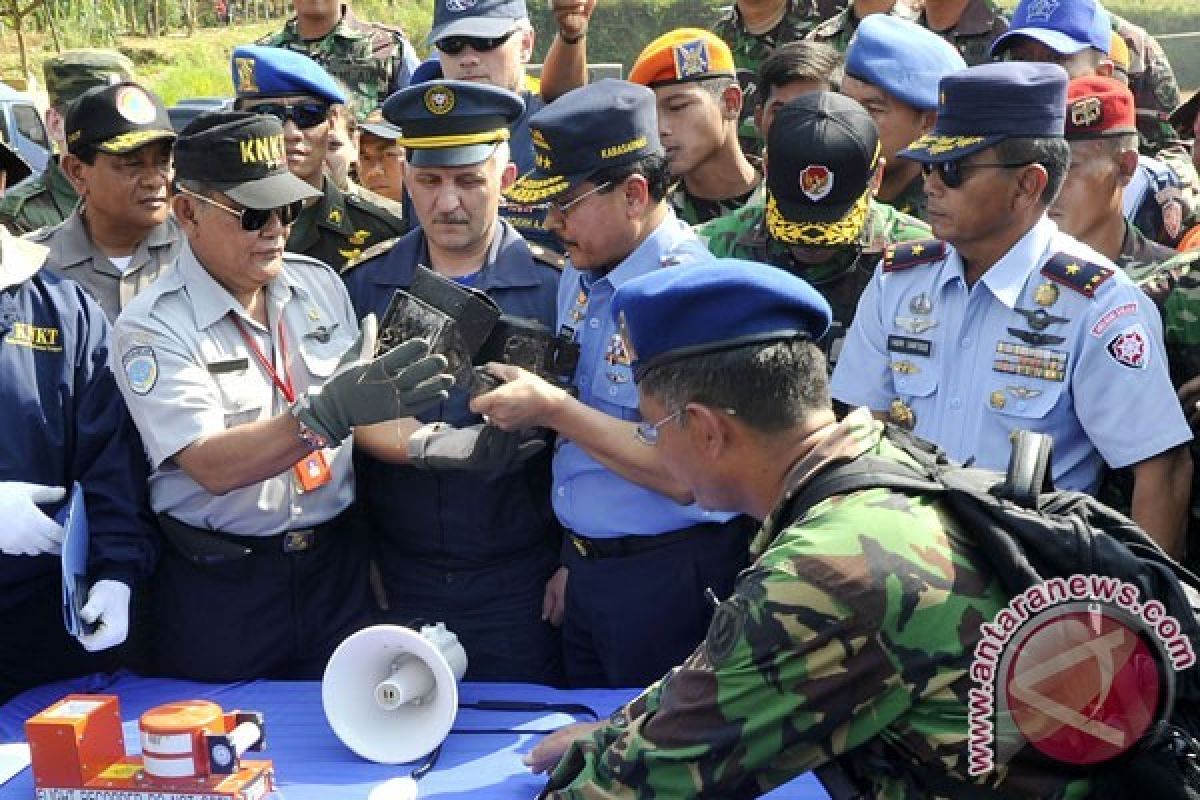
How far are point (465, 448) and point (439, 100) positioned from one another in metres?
1.00

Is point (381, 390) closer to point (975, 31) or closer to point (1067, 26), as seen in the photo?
point (1067, 26)

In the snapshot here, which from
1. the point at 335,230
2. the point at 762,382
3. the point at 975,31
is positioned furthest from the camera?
the point at 975,31

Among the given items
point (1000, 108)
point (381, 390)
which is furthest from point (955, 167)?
point (381, 390)

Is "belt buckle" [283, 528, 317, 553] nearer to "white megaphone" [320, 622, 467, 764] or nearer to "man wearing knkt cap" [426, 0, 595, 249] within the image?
"white megaphone" [320, 622, 467, 764]

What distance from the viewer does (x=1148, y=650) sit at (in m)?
1.94

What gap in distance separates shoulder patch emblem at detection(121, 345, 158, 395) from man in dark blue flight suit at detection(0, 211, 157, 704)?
186 millimetres

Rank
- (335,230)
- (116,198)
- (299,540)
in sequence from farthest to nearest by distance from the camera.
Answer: (335,230) < (116,198) < (299,540)

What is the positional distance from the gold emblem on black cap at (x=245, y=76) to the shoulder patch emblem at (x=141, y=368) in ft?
4.75

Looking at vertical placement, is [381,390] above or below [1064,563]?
below

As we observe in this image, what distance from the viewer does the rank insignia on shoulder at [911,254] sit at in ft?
11.2

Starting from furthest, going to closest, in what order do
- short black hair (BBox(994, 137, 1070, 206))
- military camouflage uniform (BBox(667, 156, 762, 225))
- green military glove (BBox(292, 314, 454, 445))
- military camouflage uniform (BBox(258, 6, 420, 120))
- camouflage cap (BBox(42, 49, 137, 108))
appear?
camouflage cap (BBox(42, 49, 137, 108)) → military camouflage uniform (BBox(258, 6, 420, 120)) → military camouflage uniform (BBox(667, 156, 762, 225)) → short black hair (BBox(994, 137, 1070, 206)) → green military glove (BBox(292, 314, 454, 445))

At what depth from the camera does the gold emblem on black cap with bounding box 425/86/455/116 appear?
3.65 m

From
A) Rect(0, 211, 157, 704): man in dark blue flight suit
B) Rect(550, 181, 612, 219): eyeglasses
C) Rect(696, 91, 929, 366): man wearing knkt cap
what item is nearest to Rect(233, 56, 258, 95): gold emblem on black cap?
Rect(0, 211, 157, 704): man in dark blue flight suit

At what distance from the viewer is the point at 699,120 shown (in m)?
4.61
